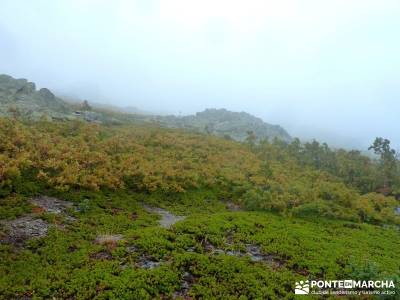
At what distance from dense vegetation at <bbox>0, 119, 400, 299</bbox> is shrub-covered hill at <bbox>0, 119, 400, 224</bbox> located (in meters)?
0.12

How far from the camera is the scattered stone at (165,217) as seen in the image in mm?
22925

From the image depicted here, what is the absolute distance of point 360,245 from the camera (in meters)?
23.0

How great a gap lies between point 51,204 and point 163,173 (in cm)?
1172

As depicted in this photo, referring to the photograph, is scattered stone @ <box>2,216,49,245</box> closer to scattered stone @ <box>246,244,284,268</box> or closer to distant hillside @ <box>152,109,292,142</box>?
scattered stone @ <box>246,244,284,268</box>

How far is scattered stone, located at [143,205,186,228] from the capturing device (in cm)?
2292

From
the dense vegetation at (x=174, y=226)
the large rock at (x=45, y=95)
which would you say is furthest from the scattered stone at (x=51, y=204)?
the large rock at (x=45, y=95)

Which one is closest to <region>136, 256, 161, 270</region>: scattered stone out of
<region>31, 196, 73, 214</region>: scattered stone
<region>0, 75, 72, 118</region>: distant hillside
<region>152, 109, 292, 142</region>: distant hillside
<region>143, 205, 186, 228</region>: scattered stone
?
<region>143, 205, 186, 228</region>: scattered stone

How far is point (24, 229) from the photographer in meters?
17.9

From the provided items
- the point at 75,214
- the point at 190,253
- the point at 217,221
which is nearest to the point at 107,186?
the point at 75,214

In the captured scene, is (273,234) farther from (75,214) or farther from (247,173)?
(247,173)

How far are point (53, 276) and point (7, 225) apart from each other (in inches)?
202

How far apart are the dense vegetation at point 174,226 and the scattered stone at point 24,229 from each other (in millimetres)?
393

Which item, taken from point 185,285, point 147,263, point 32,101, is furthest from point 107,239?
point 32,101

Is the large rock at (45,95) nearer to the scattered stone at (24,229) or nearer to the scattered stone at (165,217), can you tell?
the scattered stone at (165,217)
